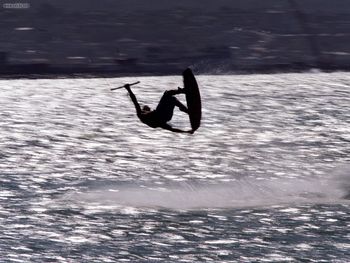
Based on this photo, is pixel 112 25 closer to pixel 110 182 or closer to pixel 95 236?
pixel 110 182

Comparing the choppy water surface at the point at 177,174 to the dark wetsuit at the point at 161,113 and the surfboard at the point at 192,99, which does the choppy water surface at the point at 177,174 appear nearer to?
the surfboard at the point at 192,99

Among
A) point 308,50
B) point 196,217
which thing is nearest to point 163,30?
point 308,50

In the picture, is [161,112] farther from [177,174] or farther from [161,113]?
[177,174]

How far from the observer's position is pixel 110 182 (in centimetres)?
4228

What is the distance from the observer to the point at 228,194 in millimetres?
40906

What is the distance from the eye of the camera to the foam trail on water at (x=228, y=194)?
39544 mm

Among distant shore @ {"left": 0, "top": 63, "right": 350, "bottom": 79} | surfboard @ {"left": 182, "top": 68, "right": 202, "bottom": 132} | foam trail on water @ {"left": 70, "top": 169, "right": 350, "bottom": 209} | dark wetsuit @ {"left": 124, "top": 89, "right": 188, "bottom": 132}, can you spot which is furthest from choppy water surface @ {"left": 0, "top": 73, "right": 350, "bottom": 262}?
dark wetsuit @ {"left": 124, "top": 89, "right": 188, "bottom": 132}

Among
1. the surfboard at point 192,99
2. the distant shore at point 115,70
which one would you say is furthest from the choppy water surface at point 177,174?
the surfboard at point 192,99

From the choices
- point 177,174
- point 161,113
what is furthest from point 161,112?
point 177,174

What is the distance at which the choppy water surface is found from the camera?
34.6 m

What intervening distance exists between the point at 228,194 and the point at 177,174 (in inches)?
129

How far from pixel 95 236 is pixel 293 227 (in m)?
5.69

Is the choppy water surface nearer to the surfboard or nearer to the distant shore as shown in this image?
the distant shore

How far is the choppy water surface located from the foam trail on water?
0.05 m
